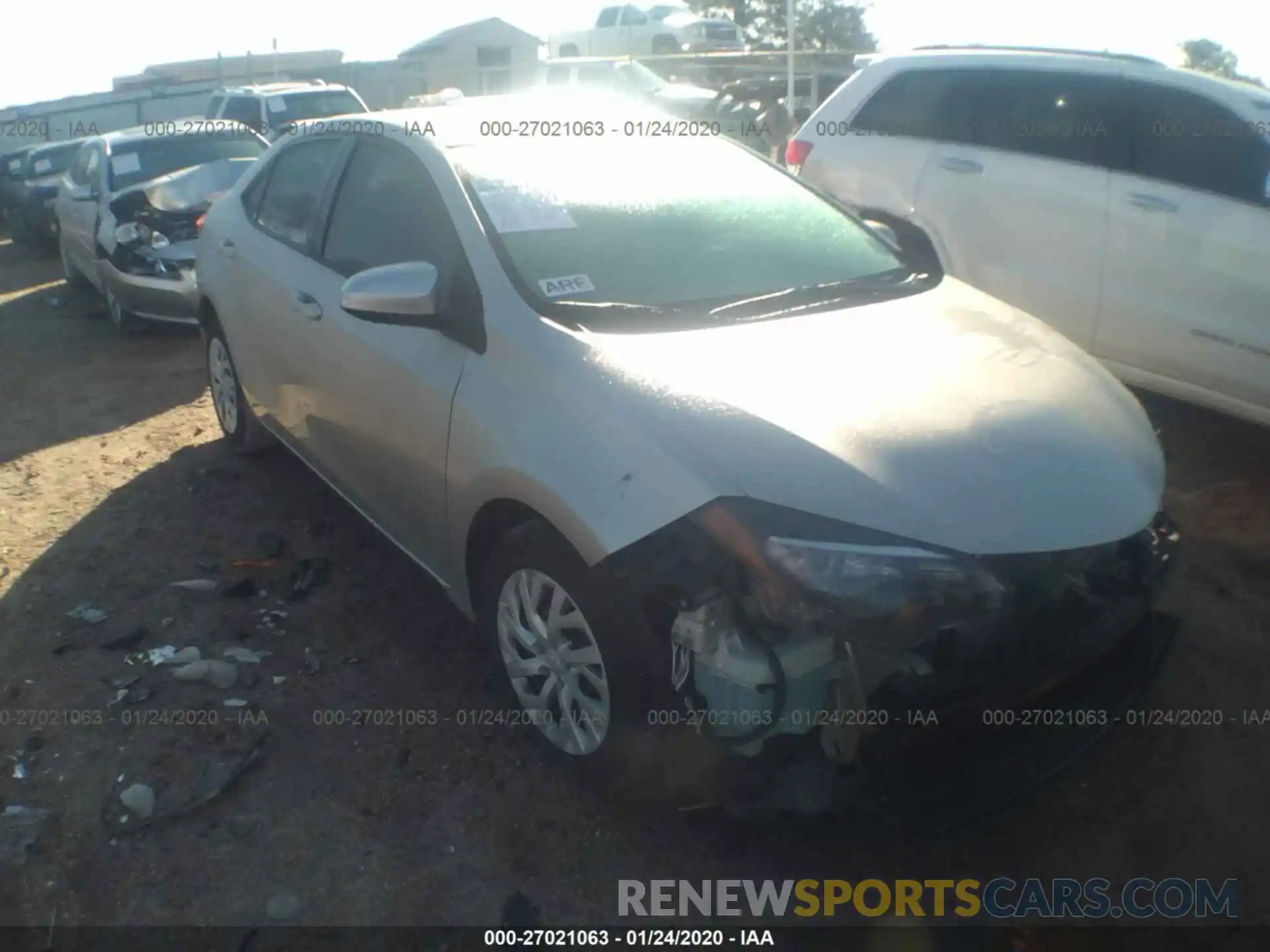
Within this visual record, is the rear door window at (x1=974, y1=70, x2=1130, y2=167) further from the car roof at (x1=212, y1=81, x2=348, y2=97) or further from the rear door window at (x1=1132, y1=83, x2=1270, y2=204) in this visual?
the car roof at (x1=212, y1=81, x2=348, y2=97)

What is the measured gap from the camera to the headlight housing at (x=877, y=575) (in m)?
2.29

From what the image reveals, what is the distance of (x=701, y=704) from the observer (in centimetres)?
250

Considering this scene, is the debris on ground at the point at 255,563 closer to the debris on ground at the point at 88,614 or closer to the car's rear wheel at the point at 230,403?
the debris on ground at the point at 88,614

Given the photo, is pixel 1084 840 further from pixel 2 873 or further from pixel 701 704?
pixel 2 873

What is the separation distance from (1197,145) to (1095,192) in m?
0.49

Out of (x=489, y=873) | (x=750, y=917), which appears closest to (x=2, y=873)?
(x=489, y=873)

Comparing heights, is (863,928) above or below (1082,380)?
below

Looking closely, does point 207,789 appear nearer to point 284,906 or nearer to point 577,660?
point 284,906

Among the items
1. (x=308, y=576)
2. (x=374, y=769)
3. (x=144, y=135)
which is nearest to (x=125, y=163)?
(x=144, y=135)

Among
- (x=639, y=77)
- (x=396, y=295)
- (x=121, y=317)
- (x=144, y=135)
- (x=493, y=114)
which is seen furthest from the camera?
(x=639, y=77)

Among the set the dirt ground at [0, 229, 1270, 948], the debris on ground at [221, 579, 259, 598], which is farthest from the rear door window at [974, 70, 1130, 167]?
the debris on ground at [221, 579, 259, 598]

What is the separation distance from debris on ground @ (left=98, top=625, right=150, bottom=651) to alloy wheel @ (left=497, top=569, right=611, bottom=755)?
1619 millimetres

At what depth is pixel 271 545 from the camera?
459 centimetres

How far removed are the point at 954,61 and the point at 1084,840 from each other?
192 inches
